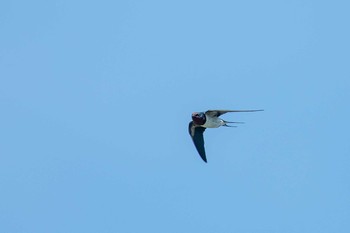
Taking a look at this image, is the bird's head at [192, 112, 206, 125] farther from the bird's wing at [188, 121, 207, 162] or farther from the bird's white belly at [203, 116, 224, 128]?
the bird's wing at [188, 121, 207, 162]

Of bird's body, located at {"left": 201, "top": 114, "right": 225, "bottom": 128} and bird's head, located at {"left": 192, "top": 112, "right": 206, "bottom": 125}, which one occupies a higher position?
bird's head, located at {"left": 192, "top": 112, "right": 206, "bottom": 125}

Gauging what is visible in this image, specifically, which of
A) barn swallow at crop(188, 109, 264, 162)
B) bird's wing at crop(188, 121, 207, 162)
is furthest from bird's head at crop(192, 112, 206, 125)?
bird's wing at crop(188, 121, 207, 162)

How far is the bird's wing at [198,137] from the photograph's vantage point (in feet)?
302

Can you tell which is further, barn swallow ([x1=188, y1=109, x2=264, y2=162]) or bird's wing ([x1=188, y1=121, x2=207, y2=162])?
bird's wing ([x1=188, y1=121, x2=207, y2=162])

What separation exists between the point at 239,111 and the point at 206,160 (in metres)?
10.9

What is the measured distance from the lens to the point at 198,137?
92.9 m

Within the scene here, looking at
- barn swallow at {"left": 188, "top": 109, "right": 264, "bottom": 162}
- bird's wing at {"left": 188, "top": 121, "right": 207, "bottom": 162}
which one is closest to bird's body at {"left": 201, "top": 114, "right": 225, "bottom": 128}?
barn swallow at {"left": 188, "top": 109, "right": 264, "bottom": 162}

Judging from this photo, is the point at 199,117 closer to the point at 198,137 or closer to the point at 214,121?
the point at 214,121

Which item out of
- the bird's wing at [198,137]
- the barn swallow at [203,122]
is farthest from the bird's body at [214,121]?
the bird's wing at [198,137]

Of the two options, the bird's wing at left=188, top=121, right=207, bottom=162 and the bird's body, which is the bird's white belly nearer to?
the bird's body

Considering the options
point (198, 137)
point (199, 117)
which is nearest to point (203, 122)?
point (199, 117)

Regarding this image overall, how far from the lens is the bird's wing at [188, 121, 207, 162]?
9200 centimetres

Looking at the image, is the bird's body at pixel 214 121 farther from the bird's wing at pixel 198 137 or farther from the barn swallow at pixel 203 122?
the bird's wing at pixel 198 137

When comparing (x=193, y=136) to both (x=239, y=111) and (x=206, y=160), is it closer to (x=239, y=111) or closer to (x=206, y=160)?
(x=206, y=160)
